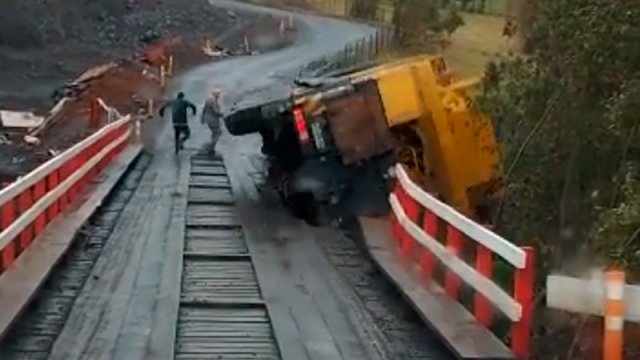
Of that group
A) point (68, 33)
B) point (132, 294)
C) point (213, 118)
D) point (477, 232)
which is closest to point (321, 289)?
point (132, 294)

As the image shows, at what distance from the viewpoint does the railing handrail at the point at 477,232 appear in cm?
998

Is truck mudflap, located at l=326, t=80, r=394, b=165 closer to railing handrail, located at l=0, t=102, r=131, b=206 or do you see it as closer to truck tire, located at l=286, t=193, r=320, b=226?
truck tire, located at l=286, t=193, r=320, b=226

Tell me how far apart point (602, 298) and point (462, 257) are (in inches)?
232

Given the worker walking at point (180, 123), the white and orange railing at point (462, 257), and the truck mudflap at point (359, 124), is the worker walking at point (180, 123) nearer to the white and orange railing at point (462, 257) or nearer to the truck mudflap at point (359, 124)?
the truck mudflap at point (359, 124)

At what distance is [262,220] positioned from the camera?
20469 mm

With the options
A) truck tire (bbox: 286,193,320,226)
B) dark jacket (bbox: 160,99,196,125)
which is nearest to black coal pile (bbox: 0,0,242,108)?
dark jacket (bbox: 160,99,196,125)

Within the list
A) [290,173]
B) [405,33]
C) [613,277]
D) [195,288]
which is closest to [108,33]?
[405,33]

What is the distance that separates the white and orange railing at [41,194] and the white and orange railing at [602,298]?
6408mm

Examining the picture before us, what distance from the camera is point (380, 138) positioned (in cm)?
2103

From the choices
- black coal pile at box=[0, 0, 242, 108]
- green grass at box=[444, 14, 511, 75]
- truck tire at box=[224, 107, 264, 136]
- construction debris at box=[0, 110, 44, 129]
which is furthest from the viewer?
black coal pile at box=[0, 0, 242, 108]

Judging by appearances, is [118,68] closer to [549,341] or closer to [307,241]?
[307,241]

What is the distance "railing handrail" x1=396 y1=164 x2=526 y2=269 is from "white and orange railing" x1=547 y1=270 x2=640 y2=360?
2.08 metres

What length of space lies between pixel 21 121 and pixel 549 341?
3220 cm

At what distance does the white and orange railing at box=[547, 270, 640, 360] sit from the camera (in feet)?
25.0
